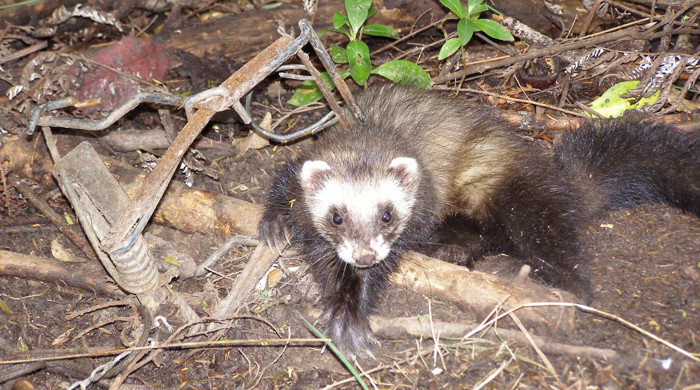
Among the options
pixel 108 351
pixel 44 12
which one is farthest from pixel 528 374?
pixel 44 12

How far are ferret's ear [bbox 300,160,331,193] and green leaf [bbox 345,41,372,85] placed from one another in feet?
3.79

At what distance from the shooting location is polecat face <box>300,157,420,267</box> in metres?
3.71

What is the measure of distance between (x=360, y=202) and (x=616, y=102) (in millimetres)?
2608

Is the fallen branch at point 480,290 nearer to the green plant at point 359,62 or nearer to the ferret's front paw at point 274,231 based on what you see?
the ferret's front paw at point 274,231

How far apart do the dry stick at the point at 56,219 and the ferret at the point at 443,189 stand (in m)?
1.27

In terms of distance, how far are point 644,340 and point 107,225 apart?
3.07 metres

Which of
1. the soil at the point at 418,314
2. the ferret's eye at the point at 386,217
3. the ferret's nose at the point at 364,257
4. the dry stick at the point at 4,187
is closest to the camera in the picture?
the soil at the point at 418,314

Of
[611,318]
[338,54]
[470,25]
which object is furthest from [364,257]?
[470,25]

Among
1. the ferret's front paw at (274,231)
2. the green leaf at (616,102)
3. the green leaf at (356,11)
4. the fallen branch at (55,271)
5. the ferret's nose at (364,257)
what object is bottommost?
the fallen branch at (55,271)

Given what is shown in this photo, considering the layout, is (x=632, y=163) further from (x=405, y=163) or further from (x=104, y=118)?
(x=104, y=118)

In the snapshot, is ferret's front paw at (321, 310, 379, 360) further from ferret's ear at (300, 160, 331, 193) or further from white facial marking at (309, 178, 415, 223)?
ferret's ear at (300, 160, 331, 193)

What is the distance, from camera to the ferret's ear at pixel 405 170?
3.75 metres

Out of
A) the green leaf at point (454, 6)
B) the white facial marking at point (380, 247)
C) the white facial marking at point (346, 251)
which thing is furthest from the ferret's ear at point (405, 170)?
the green leaf at point (454, 6)

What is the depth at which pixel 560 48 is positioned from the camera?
4.97 m
